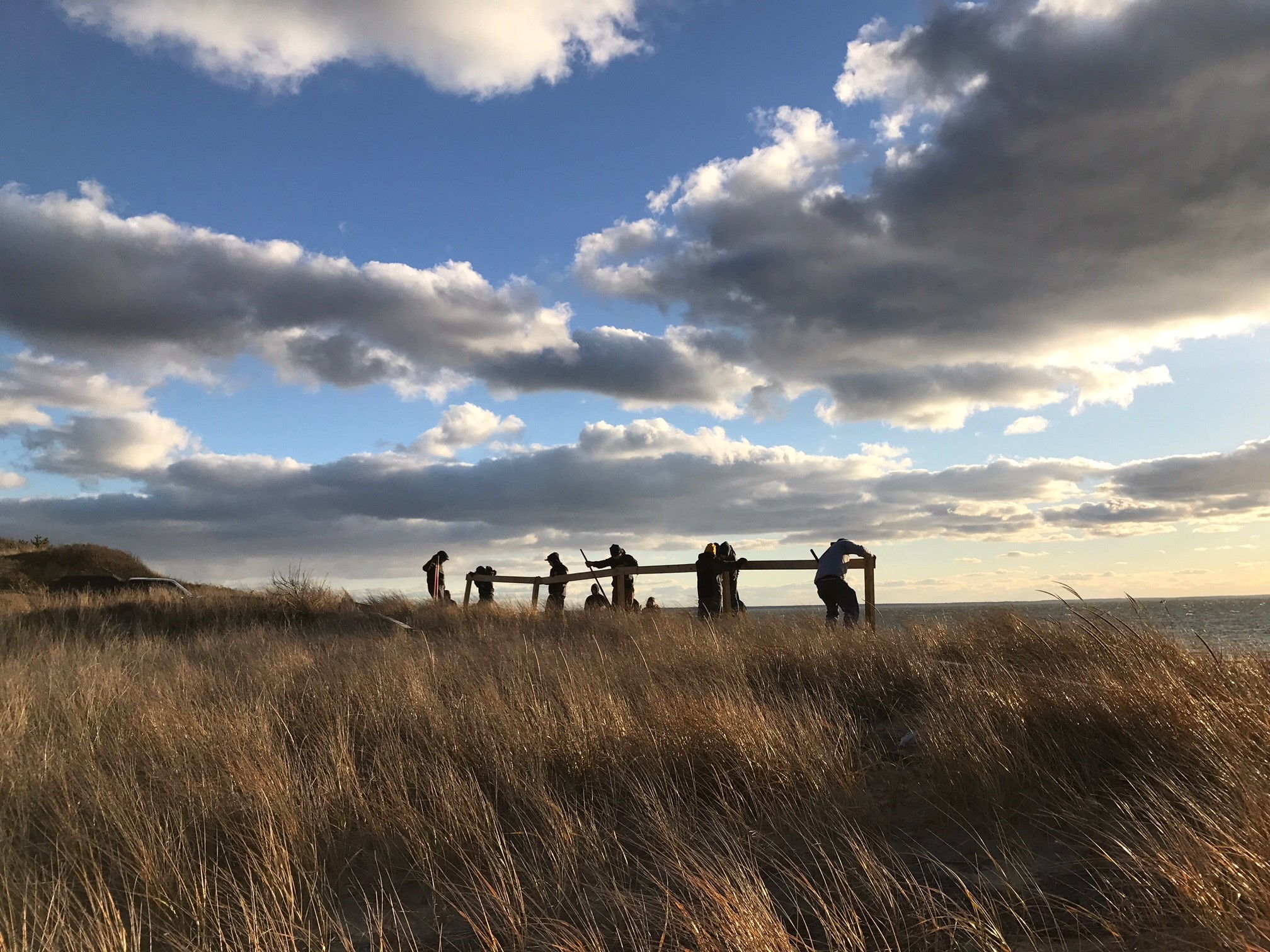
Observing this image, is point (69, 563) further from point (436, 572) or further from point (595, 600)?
point (595, 600)

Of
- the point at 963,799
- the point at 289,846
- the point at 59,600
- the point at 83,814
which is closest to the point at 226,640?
the point at 59,600

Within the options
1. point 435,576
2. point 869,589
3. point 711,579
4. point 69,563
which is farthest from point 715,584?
point 69,563

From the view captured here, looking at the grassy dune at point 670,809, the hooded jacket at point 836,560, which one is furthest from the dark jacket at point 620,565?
the grassy dune at point 670,809

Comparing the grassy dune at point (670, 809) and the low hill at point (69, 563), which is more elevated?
the low hill at point (69, 563)

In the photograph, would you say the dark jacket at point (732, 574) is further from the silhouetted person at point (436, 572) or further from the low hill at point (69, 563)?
the low hill at point (69, 563)

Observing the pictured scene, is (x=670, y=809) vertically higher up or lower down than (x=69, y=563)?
lower down

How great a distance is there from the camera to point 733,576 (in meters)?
13.9

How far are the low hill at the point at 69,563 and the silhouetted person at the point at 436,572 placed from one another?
14169 mm

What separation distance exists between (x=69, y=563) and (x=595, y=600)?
23999 mm

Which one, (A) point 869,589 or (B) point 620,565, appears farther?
(B) point 620,565

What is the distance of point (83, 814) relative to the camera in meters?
4.86

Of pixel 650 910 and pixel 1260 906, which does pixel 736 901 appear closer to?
pixel 650 910

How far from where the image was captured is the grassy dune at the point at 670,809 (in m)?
3.20

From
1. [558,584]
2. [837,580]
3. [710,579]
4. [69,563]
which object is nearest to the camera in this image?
[837,580]
